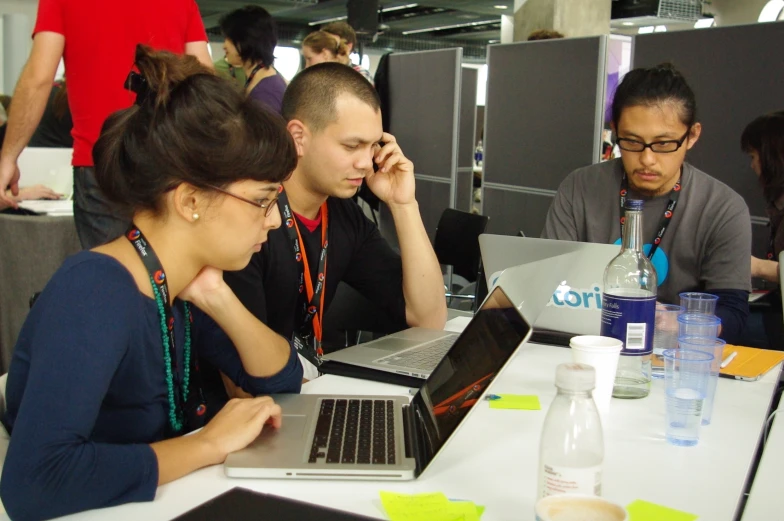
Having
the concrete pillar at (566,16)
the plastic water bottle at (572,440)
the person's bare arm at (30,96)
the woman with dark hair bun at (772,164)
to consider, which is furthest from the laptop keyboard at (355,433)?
the concrete pillar at (566,16)

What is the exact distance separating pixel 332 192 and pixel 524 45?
2.74 metres

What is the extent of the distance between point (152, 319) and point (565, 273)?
0.85 metres

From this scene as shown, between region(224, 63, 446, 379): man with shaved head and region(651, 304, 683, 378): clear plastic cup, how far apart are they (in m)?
0.62

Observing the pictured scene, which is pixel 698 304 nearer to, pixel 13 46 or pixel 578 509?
pixel 578 509

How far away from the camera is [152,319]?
121 cm

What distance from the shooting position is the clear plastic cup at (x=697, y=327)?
1473 mm

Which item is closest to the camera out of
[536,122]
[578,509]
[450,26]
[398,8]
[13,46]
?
[578,509]

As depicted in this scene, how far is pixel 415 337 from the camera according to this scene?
1.89 metres

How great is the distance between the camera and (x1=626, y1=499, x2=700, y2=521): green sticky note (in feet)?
3.26

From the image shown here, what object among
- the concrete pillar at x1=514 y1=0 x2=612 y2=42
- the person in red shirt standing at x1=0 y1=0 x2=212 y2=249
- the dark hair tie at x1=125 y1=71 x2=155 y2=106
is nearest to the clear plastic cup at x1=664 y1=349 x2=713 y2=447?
the dark hair tie at x1=125 y1=71 x2=155 y2=106

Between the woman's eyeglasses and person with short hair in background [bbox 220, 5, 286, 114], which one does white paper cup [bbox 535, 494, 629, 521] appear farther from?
person with short hair in background [bbox 220, 5, 286, 114]

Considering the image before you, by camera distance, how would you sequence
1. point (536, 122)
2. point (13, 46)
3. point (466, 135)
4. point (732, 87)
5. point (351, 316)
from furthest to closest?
point (13, 46) < point (466, 135) < point (536, 122) < point (732, 87) < point (351, 316)

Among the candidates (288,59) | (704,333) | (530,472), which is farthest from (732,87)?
(288,59)

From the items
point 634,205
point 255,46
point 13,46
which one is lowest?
point 634,205
